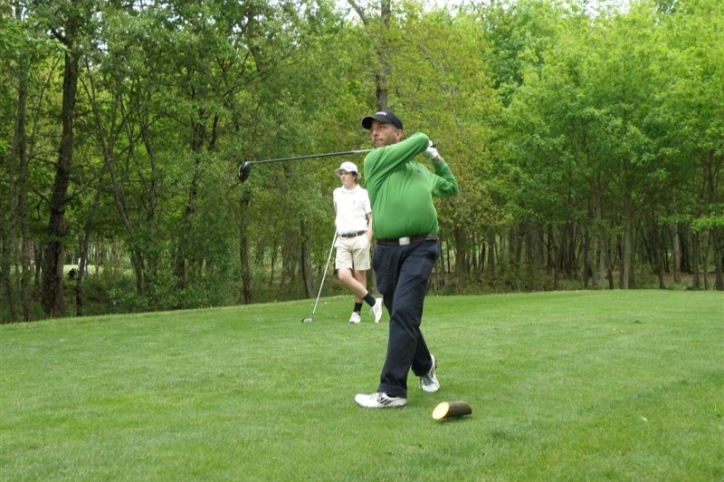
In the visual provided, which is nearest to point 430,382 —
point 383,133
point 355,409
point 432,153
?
point 355,409

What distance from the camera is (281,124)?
81.8 feet

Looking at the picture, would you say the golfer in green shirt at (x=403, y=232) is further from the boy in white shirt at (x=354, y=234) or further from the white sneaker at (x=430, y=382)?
the boy in white shirt at (x=354, y=234)

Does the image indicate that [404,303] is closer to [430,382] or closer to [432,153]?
[430,382]

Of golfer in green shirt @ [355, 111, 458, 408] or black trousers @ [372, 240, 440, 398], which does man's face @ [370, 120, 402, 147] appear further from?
black trousers @ [372, 240, 440, 398]

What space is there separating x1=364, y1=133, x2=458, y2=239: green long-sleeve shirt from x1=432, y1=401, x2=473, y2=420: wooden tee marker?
1522mm

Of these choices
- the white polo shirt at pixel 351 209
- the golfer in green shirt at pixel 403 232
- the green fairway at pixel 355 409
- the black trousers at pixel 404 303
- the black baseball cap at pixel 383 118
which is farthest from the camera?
the white polo shirt at pixel 351 209

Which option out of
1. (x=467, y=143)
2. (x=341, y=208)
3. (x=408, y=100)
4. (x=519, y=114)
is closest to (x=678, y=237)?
(x=519, y=114)

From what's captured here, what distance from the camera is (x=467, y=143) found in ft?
97.2

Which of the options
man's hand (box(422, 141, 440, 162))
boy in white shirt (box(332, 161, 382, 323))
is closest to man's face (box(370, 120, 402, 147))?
man's hand (box(422, 141, 440, 162))

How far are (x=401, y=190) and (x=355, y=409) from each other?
1762mm

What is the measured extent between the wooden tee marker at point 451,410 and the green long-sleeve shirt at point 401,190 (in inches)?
59.9

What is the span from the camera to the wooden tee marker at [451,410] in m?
5.13

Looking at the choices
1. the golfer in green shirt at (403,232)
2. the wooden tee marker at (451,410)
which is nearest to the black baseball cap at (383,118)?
the golfer in green shirt at (403,232)

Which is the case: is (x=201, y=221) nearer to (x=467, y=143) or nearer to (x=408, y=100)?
(x=408, y=100)
